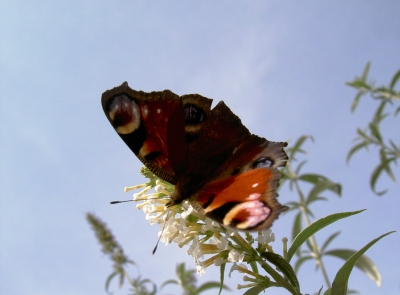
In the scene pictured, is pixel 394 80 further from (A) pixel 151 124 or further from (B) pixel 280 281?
(B) pixel 280 281

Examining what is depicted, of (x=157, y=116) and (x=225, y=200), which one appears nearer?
(x=225, y=200)

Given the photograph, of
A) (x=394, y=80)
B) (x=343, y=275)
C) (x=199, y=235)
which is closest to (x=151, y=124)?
(x=199, y=235)

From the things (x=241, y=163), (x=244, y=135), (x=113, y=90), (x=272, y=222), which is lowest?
(x=272, y=222)

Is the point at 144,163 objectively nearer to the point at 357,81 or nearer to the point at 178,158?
the point at 178,158

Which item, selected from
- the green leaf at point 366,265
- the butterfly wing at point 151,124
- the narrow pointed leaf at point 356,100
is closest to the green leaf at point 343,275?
the butterfly wing at point 151,124

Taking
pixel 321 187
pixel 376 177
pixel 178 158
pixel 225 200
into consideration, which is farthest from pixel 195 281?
pixel 225 200

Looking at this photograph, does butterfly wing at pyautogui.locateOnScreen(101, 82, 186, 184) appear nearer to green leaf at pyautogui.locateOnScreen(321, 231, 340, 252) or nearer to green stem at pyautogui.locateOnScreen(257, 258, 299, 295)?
green stem at pyautogui.locateOnScreen(257, 258, 299, 295)

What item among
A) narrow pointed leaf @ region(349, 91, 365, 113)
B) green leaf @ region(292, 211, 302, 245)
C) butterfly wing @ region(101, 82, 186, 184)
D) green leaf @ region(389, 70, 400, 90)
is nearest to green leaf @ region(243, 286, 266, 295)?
butterfly wing @ region(101, 82, 186, 184)

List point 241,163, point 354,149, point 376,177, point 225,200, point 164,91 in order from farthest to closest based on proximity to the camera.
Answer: point 354,149
point 376,177
point 164,91
point 241,163
point 225,200
